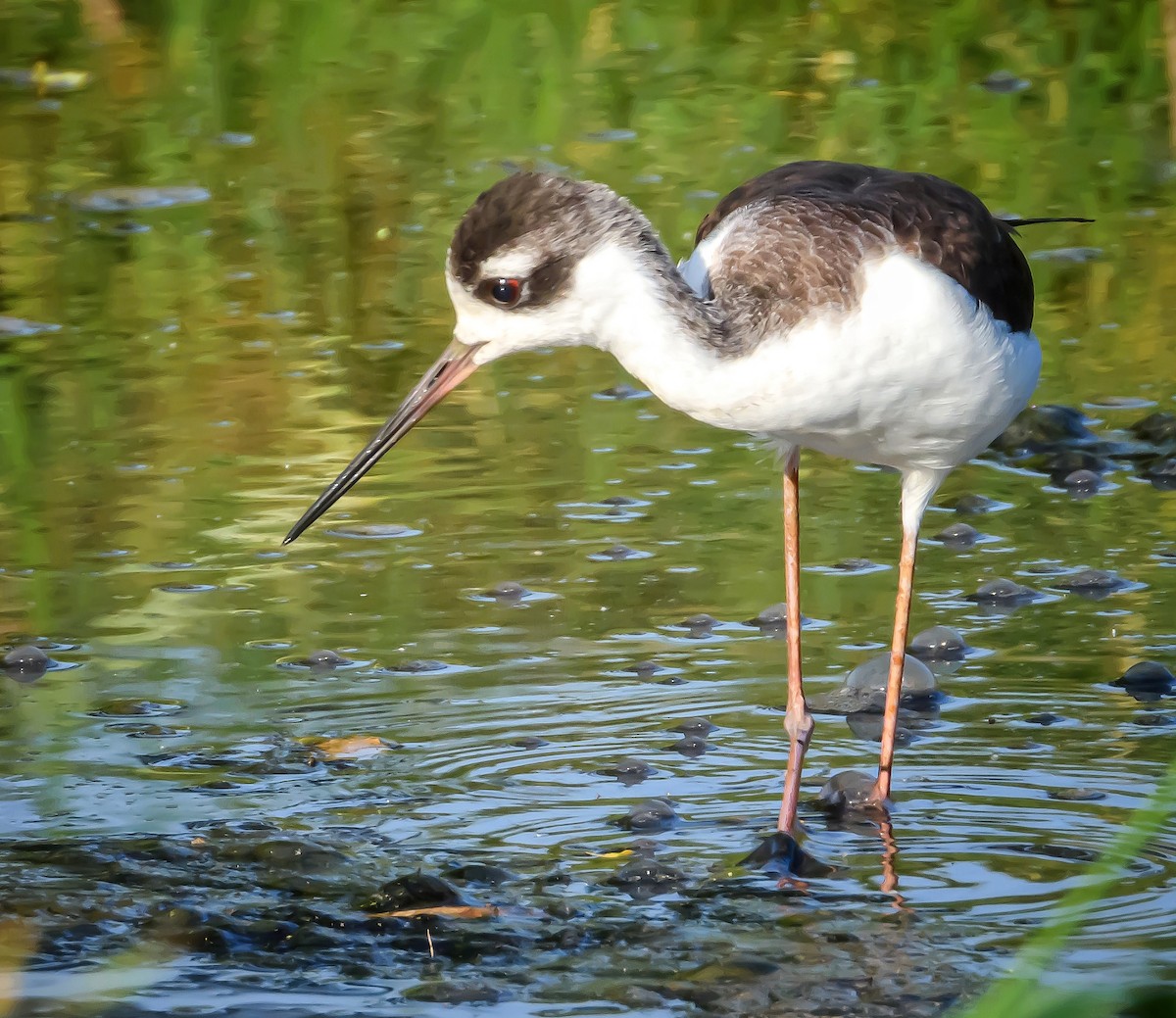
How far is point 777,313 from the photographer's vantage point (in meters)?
4.23

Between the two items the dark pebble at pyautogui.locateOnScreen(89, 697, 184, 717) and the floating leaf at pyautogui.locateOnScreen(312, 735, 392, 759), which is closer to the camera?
the floating leaf at pyautogui.locateOnScreen(312, 735, 392, 759)

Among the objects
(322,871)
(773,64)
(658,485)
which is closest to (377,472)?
(658,485)

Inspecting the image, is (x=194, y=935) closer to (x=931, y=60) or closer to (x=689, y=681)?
(x=689, y=681)

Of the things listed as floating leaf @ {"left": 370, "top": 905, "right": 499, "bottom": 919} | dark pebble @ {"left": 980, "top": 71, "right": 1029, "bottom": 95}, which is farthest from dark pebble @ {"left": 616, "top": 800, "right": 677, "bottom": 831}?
dark pebble @ {"left": 980, "top": 71, "right": 1029, "bottom": 95}

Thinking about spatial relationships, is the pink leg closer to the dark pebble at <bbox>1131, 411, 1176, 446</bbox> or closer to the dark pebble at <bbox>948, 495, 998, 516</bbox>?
the dark pebble at <bbox>948, 495, 998, 516</bbox>

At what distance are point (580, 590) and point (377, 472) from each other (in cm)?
123

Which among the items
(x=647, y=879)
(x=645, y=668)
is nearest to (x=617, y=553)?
(x=645, y=668)

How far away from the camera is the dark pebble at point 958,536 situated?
609cm

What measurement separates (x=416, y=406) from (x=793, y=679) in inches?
41.6

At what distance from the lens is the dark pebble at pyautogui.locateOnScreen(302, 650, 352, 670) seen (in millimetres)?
5320

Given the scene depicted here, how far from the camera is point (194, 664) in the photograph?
17.5 feet

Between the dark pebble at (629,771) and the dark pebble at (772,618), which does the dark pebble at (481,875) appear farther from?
the dark pebble at (772,618)

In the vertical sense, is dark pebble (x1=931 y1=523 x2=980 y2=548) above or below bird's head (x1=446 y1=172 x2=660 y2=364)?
below

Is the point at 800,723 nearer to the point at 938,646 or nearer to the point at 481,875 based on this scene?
the point at 938,646
